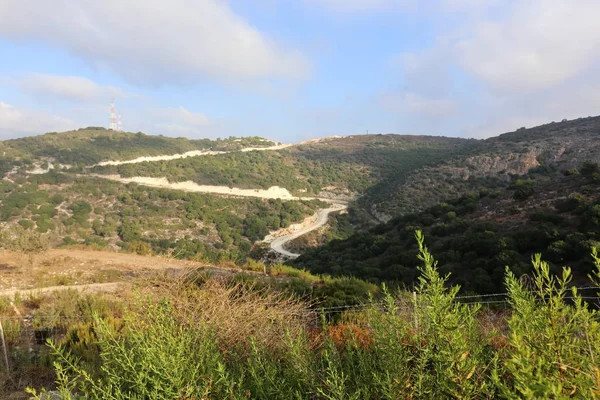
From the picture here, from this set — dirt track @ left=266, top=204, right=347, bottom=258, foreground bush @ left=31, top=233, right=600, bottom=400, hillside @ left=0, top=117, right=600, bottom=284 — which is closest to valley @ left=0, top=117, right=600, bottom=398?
foreground bush @ left=31, top=233, right=600, bottom=400

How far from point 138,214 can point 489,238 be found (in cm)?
4115

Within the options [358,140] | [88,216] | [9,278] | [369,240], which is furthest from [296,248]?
[358,140]

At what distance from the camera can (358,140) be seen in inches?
3984

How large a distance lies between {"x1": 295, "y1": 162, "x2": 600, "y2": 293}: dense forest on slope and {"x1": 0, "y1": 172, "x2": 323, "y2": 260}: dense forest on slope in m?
17.0

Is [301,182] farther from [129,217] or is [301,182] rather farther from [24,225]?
[24,225]

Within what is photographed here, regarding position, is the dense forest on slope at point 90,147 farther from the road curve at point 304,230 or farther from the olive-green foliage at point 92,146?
the road curve at point 304,230

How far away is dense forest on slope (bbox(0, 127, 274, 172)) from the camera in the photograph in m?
61.2

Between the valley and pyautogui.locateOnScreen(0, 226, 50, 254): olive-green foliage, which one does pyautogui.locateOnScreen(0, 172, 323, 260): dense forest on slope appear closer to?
the valley

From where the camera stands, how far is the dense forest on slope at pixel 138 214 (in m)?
37.4

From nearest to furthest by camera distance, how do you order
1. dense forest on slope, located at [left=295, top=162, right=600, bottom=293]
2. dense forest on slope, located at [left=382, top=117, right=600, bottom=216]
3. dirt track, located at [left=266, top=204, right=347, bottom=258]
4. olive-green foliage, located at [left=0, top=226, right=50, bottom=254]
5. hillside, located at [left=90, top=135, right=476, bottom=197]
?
dense forest on slope, located at [left=295, top=162, right=600, bottom=293] < olive-green foliage, located at [left=0, top=226, right=50, bottom=254] < dirt track, located at [left=266, top=204, right=347, bottom=258] < dense forest on slope, located at [left=382, top=117, right=600, bottom=216] < hillside, located at [left=90, top=135, right=476, bottom=197]

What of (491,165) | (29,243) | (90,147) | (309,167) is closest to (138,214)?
(29,243)

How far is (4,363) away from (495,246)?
59.0 feet

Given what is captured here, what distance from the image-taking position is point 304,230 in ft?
156

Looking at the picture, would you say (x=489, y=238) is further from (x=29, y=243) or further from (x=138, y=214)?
(x=138, y=214)
